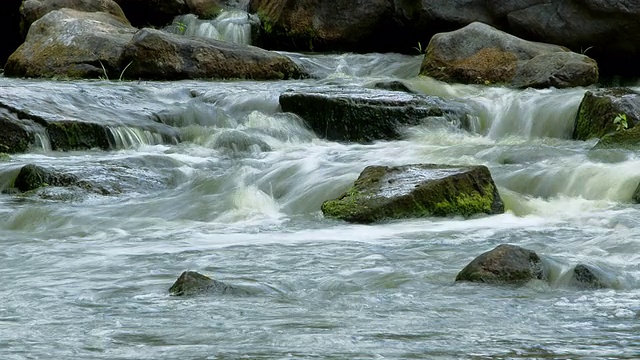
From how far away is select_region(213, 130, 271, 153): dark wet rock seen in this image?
1055 cm

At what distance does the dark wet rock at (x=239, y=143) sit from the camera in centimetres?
1055

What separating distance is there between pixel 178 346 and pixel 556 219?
13.2 ft

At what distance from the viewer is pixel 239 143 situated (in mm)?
10609

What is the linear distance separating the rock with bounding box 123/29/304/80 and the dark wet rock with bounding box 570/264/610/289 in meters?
8.84

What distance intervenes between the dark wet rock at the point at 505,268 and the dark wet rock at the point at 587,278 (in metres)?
0.15

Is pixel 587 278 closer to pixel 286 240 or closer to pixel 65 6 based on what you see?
pixel 286 240

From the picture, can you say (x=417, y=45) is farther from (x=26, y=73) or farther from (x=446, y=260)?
(x=446, y=260)

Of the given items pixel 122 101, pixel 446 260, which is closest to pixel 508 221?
pixel 446 260

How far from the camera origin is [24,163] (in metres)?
9.54

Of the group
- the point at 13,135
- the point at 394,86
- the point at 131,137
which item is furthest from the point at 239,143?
the point at 394,86

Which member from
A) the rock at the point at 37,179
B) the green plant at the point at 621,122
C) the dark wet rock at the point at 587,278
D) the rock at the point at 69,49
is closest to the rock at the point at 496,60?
the green plant at the point at 621,122

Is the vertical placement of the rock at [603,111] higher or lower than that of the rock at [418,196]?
higher

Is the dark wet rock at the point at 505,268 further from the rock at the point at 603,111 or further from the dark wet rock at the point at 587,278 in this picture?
the rock at the point at 603,111

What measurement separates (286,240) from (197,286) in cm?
190
